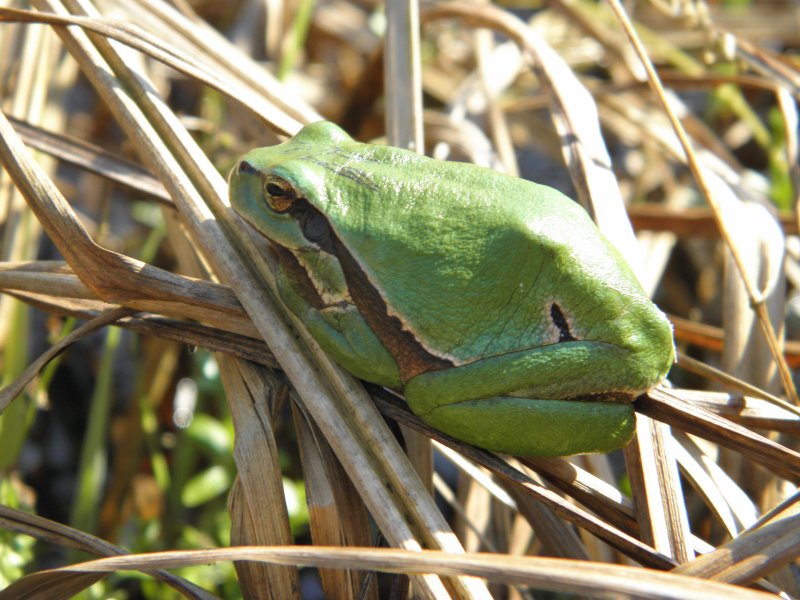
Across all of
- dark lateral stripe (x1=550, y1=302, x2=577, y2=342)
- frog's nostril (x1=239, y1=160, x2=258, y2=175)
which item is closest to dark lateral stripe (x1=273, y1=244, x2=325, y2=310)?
frog's nostril (x1=239, y1=160, x2=258, y2=175)

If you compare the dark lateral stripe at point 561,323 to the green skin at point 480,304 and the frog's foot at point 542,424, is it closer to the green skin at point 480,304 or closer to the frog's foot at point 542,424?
the green skin at point 480,304

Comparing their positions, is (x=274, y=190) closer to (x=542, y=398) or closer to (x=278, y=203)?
(x=278, y=203)

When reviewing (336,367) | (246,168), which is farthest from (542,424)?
(246,168)

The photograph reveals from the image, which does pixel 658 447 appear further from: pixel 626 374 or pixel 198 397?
pixel 198 397

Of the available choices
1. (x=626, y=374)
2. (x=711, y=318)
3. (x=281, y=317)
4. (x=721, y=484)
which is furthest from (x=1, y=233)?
(x=711, y=318)

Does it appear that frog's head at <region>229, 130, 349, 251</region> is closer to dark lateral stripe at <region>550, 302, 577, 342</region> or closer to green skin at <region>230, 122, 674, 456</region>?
green skin at <region>230, 122, 674, 456</region>

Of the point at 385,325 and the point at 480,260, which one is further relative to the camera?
the point at 385,325
